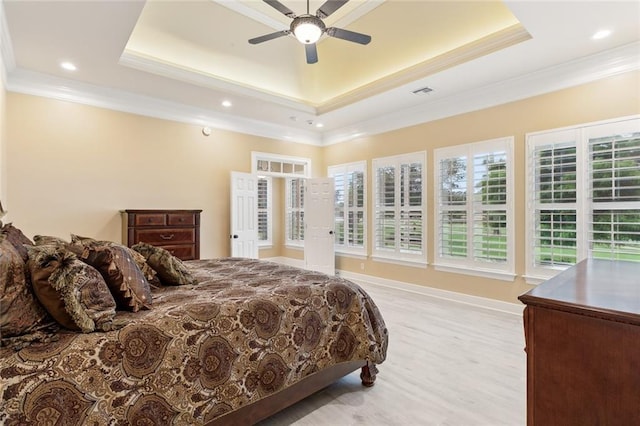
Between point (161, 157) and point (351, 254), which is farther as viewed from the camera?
point (351, 254)

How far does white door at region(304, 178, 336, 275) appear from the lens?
21.1 ft

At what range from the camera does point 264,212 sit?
7852 millimetres

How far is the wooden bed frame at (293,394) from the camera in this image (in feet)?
5.60

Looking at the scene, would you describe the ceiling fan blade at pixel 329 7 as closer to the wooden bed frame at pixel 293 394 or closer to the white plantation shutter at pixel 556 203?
the wooden bed frame at pixel 293 394

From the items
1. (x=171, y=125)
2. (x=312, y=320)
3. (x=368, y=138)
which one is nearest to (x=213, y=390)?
(x=312, y=320)

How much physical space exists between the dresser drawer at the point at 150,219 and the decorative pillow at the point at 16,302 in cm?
293

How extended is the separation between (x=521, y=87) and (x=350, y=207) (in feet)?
11.1

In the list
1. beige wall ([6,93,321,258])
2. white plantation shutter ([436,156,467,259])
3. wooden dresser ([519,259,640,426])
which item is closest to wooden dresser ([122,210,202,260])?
beige wall ([6,93,321,258])

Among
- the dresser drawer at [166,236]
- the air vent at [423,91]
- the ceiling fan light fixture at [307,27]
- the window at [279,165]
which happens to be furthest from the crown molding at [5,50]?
the air vent at [423,91]

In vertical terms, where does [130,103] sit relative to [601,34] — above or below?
below

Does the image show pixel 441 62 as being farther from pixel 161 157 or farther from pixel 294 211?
pixel 294 211

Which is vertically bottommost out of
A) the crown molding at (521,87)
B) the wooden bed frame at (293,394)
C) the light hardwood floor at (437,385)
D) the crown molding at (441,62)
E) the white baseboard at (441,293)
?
the light hardwood floor at (437,385)

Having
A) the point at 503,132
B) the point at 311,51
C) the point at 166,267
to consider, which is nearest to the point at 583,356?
the point at 166,267

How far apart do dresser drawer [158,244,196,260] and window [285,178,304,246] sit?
11.1 ft
